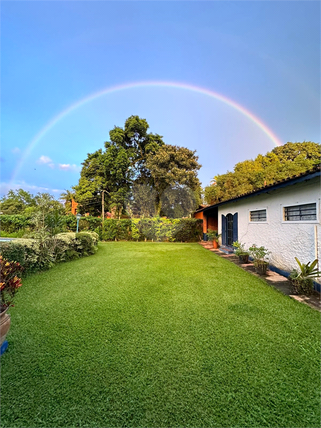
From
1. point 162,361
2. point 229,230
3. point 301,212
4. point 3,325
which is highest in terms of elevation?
point 301,212

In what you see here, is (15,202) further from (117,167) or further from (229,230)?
(229,230)

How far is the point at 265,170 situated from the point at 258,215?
1522 centimetres

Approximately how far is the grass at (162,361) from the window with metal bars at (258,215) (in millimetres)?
3094

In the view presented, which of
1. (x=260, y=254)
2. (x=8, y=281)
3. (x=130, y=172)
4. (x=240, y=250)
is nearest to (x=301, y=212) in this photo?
(x=260, y=254)

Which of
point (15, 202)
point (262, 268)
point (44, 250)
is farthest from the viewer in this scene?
point (15, 202)

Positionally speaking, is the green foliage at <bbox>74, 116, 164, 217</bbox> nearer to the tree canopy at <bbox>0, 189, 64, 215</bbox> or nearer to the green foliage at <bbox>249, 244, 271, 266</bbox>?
the tree canopy at <bbox>0, 189, 64, 215</bbox>

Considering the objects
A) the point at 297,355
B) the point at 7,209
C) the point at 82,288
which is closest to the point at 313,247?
the point at 297,355

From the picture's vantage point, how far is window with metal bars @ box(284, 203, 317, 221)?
4031mm

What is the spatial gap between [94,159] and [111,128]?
398 cm

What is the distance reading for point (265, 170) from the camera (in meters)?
19.0

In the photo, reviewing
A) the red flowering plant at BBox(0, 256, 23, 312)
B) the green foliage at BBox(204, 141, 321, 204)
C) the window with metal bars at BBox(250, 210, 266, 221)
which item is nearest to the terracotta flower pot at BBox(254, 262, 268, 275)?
the window with metal bars at BBox(250, 210, 266, 221)

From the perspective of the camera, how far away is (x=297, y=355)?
212cm

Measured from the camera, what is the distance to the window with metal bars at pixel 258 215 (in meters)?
6.18

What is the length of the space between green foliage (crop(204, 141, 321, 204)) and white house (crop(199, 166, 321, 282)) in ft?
34.1
